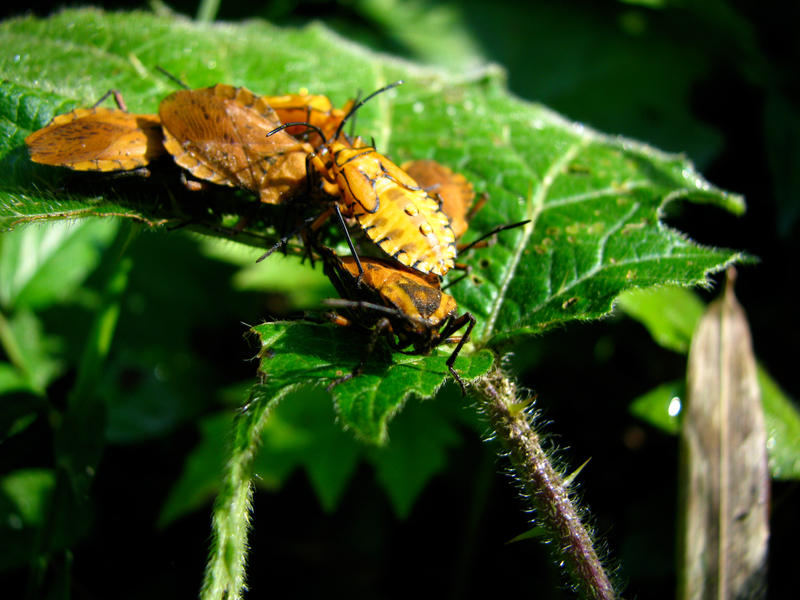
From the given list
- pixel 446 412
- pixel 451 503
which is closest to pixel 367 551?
pixel 451 503

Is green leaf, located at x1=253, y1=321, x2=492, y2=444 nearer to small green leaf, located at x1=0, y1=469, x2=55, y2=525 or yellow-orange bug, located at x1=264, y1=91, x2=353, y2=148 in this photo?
yellow-orange bug, located at x1=264, y1=91, x2=353, y2=148

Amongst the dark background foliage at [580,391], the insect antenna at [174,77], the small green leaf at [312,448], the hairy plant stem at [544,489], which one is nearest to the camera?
the hairy plant stem at [544,489]

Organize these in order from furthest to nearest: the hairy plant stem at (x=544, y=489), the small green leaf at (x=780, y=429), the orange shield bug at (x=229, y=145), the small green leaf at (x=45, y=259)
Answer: the small green leaf at (x=45, y=259) < the small green leaf at (x=780, y=429) < the orange shield bug at (x=229, y=145) < the hairy plant stem at (x=544, y=489)

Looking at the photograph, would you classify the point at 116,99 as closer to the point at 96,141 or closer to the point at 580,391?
the point at 96,141

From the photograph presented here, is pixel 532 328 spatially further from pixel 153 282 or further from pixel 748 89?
pixel 748 89

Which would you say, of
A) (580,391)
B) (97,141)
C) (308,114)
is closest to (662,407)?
(580,391)

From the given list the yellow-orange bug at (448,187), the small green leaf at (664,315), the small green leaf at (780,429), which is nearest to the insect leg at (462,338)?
the yellow-orange bug at (448,187)

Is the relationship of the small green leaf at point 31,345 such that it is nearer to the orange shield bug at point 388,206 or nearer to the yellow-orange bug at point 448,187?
the orange shield bug at point 388,206

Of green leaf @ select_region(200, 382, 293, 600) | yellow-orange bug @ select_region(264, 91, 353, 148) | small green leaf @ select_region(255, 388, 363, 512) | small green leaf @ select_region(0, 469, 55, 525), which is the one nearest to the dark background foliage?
small green leaf @ select_region(0, 469, 55, 525)
